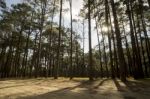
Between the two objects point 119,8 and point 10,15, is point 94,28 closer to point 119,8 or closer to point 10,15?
point 119,8

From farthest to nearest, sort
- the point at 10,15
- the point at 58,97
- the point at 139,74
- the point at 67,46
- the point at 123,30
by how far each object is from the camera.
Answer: the point at 67,46
the point at 10,15
the point at 123,30
the point at 139,74
the point at 58,97

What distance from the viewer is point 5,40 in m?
39.2

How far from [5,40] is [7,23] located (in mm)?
5646

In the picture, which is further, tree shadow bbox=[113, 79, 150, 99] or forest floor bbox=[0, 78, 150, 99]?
tree shadow bbox=[113, 79, 150, 99]

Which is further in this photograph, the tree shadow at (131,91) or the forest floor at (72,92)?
the tree shadow at (131,91)

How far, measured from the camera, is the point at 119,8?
86.9 feet

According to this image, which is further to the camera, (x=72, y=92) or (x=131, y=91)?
(x=131, y=91)

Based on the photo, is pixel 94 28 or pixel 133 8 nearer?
pixel 133 8

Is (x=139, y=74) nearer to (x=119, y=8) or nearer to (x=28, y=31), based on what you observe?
(x=119, y=8)

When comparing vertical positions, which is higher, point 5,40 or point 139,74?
point 5,40

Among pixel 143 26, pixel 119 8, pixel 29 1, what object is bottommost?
pixel 143 26

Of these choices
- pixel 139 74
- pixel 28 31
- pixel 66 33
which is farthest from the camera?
pixel 66 33

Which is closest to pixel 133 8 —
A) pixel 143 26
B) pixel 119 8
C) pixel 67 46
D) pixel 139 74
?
pixel 119 8

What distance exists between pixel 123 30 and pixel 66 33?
14609 millimetres
